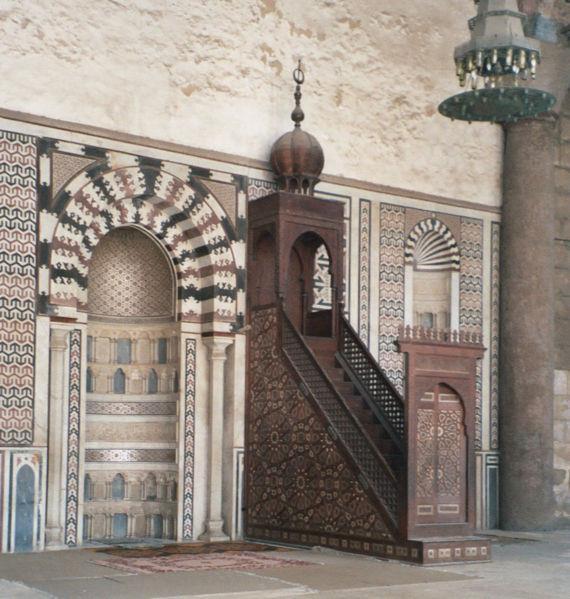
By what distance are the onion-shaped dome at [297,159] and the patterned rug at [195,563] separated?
9.85 ft

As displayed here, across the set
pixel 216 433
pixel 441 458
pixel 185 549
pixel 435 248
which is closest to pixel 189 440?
pixel 216 433

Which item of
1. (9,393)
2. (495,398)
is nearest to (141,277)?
(9,393)

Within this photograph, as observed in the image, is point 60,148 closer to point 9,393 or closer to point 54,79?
point 54,79

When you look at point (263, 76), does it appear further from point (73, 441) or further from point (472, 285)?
point (73, 441)

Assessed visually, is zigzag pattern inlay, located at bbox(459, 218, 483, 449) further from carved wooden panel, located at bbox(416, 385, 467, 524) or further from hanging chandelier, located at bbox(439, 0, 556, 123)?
hanging chandelier, located at bbox(439, 0, 556, 123)

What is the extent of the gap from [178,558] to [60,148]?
2942 millimetres

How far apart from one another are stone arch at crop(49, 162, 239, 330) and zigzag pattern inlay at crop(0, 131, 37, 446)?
0.68ft

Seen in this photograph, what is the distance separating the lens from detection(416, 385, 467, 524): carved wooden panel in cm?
763

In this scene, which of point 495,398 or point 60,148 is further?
point 495,398

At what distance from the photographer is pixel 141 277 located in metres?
9.19

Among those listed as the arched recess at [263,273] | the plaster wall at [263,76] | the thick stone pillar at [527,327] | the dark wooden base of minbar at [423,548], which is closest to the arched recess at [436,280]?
the plaster wall at [263,76]

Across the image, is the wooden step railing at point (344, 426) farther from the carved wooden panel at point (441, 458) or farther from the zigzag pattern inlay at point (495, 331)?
the zigzag pattern inlay at point (495, 331)

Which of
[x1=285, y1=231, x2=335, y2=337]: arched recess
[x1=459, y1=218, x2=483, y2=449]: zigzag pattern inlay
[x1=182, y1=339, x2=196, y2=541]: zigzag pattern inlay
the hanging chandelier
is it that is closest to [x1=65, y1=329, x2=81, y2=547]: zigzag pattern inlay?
[x1=182, y1=339, x2=196, y2=541]: zigzag pattern inlay

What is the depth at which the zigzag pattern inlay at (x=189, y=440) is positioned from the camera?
8.86 metres
